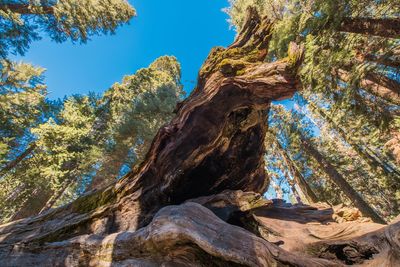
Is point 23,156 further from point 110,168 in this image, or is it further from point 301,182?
point 301,182

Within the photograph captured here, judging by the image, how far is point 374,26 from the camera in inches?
296

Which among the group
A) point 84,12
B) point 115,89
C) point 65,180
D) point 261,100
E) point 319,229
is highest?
point 115,89

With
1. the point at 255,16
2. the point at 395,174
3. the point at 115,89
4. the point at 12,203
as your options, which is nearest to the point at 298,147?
the point at 395,174

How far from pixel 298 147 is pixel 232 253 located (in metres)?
14.8

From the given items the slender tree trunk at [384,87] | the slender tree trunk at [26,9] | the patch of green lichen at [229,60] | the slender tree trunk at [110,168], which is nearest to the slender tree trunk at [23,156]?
the slender tree trunk at [110,168]

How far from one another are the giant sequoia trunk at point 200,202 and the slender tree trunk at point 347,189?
7.36 meters

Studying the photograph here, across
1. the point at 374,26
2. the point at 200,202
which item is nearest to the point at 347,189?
the point at 374,26

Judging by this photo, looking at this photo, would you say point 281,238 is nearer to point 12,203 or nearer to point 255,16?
point 255,16

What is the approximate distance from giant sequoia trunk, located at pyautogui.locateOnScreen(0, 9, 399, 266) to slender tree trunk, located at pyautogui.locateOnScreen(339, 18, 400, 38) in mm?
3984

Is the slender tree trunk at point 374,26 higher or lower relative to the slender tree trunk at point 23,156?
lower

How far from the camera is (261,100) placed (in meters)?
4.69

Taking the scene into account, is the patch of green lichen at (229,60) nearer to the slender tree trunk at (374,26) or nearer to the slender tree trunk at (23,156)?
the slender tree trunk at (374,26)

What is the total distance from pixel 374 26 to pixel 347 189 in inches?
287

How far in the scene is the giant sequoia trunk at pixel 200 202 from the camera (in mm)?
3006
